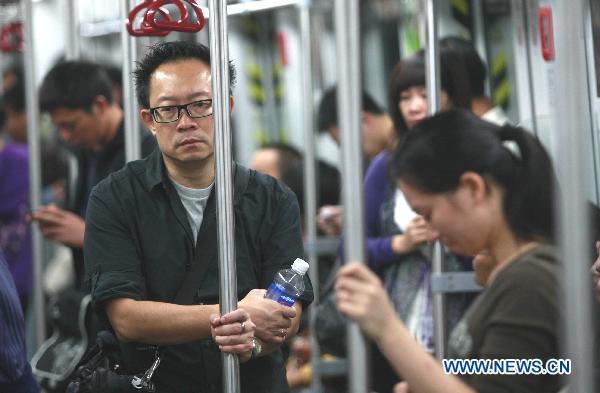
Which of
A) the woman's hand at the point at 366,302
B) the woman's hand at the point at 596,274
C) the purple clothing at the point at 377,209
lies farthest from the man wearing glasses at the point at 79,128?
the woman's hand at the point at 366,302

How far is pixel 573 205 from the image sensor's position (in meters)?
2.12

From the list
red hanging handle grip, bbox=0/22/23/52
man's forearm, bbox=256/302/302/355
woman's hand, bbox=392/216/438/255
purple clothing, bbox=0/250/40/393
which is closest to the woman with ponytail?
man's forearm, bbox=256/302/302/355

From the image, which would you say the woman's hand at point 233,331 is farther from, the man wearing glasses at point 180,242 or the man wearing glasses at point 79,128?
the man wearing glasses at point 79,128

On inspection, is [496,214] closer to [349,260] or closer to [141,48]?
[349,260]

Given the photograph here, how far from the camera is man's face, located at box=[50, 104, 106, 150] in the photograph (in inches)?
190

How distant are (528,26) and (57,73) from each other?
1.91 meters

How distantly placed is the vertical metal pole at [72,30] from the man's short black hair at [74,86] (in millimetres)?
538

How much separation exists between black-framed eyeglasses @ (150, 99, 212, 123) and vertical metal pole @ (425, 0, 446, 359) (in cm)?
88

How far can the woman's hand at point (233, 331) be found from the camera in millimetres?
2900

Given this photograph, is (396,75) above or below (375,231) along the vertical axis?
above

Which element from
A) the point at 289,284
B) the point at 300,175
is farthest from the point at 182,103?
the point at 300,175

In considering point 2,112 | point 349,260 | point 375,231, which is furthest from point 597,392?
point 2,112

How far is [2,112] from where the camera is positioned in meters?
7.47

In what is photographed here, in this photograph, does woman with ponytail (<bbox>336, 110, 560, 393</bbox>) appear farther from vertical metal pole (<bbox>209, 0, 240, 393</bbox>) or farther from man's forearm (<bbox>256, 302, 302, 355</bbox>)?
man's forearm (<bbox>256, 302, 302, 355</bbox>)
